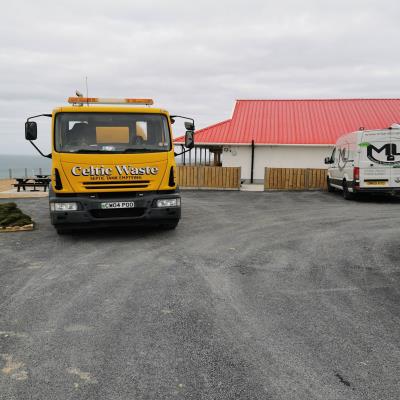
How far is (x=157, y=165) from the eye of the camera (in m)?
8.48

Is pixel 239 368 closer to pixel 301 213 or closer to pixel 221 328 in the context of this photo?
pixel 221 328

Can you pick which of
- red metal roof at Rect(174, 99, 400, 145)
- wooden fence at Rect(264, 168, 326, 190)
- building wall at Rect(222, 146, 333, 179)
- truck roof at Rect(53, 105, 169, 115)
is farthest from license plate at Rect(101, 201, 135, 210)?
building wall at Rect(222, 146, 333, 179)

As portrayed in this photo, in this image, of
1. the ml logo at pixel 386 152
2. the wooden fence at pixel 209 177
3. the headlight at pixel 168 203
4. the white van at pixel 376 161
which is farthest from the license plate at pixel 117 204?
the wooden fence at pixel 209 177

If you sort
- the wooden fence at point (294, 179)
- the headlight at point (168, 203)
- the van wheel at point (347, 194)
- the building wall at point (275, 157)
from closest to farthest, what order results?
the headlight at point (168, 203), the van wheel at point (347, 194), the wooden fence at point (294, 179), the building wall at point (275, 157)

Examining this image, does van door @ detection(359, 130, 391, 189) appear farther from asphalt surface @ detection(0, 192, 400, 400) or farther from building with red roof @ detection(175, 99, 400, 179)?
building with red roof @ detection(175, 99, 400, 179)

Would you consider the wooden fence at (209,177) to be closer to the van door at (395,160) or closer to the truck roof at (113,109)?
the van door at (395,160)

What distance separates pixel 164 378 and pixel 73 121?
628cm

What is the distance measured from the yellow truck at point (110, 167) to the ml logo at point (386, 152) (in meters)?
8.92

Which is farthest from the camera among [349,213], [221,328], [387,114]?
[387,114]

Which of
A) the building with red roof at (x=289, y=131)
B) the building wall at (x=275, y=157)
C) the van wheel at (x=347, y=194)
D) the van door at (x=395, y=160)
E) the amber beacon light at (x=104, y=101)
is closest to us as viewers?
the amber beacon light at (x=104, y=101)

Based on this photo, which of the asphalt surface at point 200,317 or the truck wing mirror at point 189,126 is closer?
the asphalt surface at point 200,317

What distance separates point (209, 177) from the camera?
22969mm

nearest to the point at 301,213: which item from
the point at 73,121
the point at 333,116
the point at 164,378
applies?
the point at 73,121

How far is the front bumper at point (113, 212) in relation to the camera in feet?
27.1
